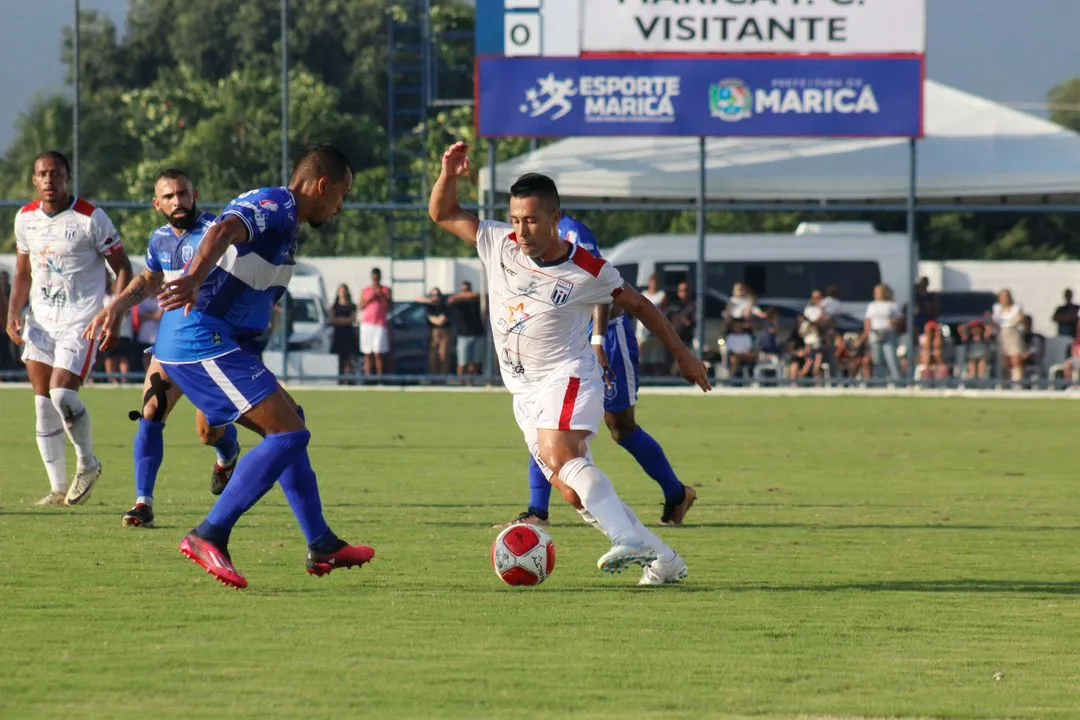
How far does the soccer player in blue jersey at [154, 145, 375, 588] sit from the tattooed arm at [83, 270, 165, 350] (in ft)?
0.83

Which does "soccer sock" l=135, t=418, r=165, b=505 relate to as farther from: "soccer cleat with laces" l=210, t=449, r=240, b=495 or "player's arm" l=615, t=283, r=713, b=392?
"player's arm" l=615, t=283, r=713, b=392

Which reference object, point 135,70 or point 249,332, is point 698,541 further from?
point 135,70

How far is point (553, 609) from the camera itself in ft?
23.8

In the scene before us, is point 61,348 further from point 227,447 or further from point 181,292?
point 181,292

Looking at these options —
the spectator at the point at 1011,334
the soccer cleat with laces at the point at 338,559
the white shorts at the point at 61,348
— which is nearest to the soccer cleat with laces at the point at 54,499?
the white shorts at the point at 61,348

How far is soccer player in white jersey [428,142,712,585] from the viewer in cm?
759

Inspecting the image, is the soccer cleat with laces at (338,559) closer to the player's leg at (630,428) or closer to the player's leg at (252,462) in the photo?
the player's leg at (252,462)

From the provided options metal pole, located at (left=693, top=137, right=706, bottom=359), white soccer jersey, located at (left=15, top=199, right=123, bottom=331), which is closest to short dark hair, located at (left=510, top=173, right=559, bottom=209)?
white soccer jersey, located at (left=15, top=199, right=123, bottom=331)

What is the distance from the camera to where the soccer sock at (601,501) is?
7.49 metres

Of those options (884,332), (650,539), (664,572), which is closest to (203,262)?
(650,539)

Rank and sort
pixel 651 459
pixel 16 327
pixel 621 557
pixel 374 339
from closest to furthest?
pixel 621 557
pixel 651 459
pixel 16 327
pixel 374 339

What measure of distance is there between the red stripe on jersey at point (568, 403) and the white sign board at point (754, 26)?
20225mm

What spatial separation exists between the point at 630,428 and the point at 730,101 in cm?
1782

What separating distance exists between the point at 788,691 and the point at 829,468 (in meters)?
9.70
